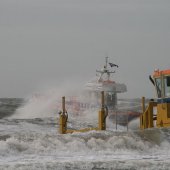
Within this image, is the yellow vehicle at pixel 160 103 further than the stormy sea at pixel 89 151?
Yes

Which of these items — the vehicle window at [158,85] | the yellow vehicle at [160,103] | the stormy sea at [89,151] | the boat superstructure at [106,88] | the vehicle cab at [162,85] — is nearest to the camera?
the stormy sea at [89,151]

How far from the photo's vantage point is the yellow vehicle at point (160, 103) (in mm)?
16688

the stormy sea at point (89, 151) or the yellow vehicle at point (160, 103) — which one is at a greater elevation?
the yellow vehicle at point (160, 103)

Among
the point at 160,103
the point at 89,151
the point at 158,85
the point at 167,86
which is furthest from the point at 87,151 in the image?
the point at 158,85

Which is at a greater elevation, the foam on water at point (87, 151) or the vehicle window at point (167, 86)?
the vehicle window at point (167, 86)

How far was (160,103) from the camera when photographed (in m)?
17.0

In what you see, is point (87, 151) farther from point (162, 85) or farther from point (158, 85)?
point (158, 85)

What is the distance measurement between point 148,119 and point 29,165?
7805 mm

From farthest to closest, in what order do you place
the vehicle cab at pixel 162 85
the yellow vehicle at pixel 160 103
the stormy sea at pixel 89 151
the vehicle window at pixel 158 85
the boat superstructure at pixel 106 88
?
the boat superstructure at pixel 106 88
the vehicle window at pixel 158 85
the vehicle cab at pixel 162 85
the yellow vehicle at pixel 160 103
the stormy sea at pixel 89 151

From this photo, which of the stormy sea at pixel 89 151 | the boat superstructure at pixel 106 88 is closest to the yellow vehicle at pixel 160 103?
the stormy sea at pixel 89 151

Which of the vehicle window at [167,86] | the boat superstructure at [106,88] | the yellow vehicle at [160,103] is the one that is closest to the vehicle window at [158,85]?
the yellow vehicle at [160,103]

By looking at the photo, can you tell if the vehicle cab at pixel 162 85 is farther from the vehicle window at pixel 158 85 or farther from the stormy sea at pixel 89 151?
the stormy sea at pixel 89 151

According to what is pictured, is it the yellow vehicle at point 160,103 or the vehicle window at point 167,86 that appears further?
the vehicle window at point 167,86

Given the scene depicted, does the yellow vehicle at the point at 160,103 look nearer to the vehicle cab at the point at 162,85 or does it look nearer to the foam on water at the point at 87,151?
the vehicle cab at the point at 162,85
